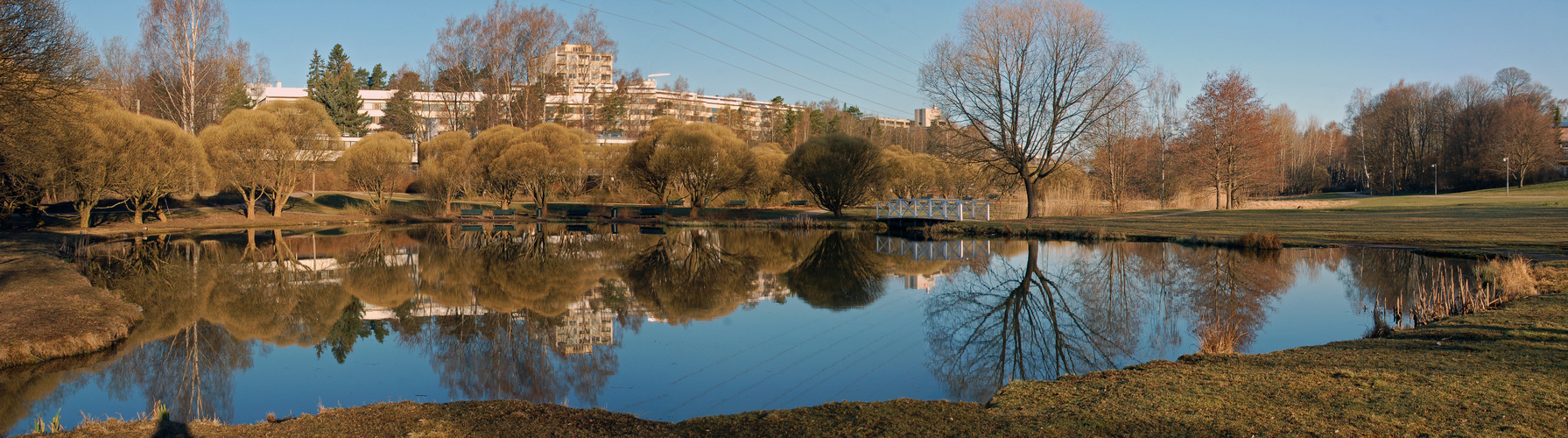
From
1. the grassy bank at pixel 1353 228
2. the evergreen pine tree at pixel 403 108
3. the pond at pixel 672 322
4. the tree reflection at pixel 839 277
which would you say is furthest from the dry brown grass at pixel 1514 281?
→ the evergreen pine tree at pixel 403 108

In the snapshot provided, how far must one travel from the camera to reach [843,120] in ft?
266

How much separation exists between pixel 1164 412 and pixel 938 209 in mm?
26791

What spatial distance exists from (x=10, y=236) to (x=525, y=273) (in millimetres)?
18816

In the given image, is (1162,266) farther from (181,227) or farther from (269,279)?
(181,227)

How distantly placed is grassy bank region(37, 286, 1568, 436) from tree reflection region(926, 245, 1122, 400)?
125 centimetres

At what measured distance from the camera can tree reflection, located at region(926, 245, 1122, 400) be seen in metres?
8.43

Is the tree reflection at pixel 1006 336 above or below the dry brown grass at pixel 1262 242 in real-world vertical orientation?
below

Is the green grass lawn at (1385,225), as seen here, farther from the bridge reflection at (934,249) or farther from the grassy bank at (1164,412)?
the grassy bank at (1164,412)

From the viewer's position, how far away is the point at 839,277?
17.5 m

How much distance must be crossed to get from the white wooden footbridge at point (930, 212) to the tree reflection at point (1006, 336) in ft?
51.1

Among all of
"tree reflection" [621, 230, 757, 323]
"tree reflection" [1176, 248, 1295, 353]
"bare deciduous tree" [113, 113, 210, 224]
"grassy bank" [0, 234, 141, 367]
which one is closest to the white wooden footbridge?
"tree reflection" [621, 230, 757, 323]

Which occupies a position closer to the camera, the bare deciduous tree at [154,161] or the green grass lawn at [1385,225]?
the green grass lawn at [1385,225]

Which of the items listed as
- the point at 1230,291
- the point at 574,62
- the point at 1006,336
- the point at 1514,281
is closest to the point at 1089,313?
the point at 1006,336

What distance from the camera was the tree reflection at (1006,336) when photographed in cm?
843
